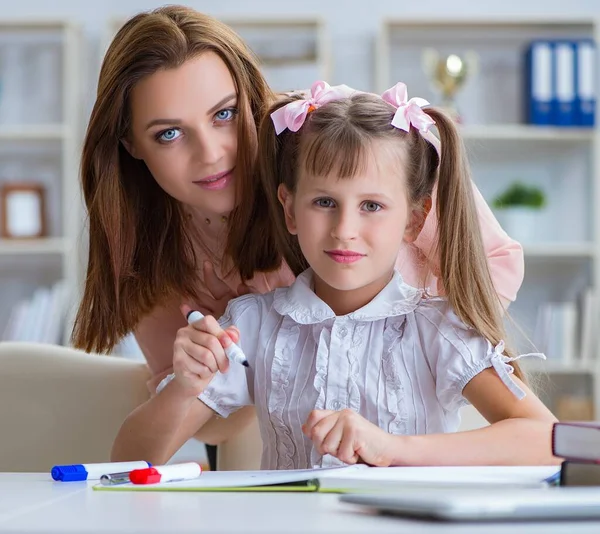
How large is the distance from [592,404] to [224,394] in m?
2.63

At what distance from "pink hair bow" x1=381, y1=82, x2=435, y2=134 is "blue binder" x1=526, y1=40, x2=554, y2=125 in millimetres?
2464

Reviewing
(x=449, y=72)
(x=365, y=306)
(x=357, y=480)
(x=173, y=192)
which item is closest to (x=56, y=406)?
(x=173, y=192)

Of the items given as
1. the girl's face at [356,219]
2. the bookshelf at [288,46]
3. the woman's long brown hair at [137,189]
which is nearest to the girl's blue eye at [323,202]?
the girl's face at [356,219]

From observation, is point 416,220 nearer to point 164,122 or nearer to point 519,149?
point 164,122

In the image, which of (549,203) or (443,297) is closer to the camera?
(443,297)

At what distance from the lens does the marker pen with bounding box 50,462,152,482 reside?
1.00 metres

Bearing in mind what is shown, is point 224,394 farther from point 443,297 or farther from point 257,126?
point 257,126

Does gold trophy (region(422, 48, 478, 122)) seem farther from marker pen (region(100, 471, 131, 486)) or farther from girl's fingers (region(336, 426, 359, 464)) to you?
marker pen (region(100, 471, 131, 486))

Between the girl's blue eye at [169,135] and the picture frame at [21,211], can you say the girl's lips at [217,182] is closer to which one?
the girl's blue eye at [169,135]

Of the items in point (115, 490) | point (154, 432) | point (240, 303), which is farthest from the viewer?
point (240, 303)

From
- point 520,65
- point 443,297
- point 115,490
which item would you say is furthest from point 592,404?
point 115,490

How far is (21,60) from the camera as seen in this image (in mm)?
4039

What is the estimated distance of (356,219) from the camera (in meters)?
1.33

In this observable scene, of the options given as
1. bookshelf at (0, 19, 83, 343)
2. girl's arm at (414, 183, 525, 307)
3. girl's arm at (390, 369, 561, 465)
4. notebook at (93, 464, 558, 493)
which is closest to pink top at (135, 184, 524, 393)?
girl's arm at (414, 183, 525, 307)
